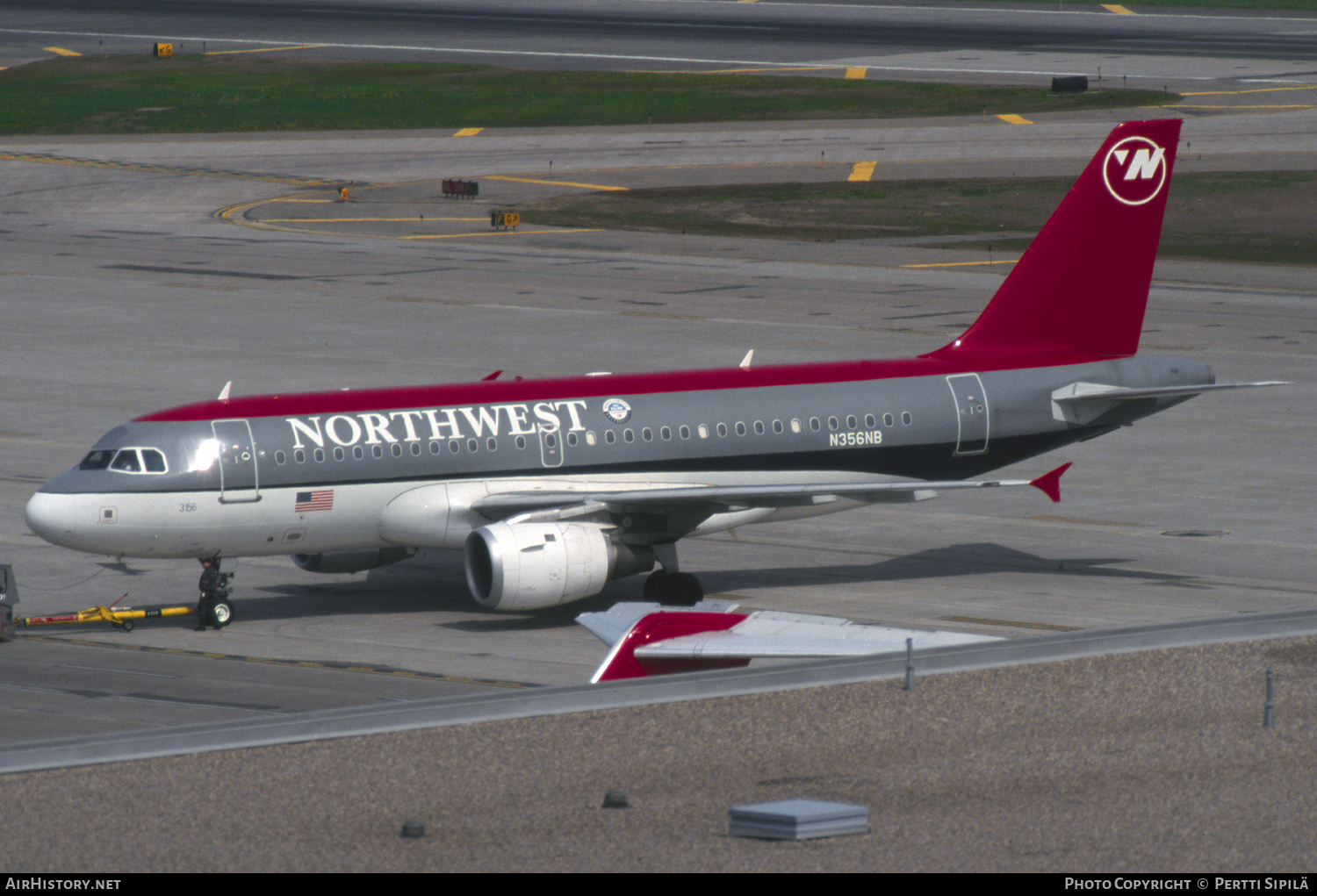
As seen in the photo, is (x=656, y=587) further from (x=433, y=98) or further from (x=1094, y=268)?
(x=433, y=98)

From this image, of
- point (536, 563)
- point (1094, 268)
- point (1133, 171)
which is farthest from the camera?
point (1133, 171)

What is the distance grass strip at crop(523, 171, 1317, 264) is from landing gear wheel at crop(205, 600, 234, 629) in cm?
5626

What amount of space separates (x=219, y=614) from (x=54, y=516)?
11.0ft

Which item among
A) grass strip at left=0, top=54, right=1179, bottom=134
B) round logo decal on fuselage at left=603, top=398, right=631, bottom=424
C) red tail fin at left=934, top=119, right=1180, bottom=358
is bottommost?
round logo decal on fuselage at left=603, top=398, right=631, bottom=424

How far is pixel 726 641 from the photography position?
28.4 m

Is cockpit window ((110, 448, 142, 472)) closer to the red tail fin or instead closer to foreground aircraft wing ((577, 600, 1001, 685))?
foreground aircraft wing ((577, 600, 1001, 685))

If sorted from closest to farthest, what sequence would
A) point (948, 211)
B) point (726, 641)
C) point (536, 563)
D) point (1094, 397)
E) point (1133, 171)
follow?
1. point (726, 641)
2. point (536, 563)
3. point (1094, 397)
4. point (1133, 171)
5. point (948, 211)

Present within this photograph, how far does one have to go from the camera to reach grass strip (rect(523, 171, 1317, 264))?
89625mm

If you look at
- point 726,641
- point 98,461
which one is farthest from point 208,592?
point 726,641

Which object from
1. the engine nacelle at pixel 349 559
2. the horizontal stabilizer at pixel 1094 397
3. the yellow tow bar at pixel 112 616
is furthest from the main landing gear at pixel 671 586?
the horizontal stabilizer at pixel 1094 397

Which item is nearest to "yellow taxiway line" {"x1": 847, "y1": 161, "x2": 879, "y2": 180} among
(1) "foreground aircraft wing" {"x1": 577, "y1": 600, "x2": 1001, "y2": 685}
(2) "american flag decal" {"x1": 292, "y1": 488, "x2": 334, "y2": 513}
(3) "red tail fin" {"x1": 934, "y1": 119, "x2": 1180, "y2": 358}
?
(3) "red tail fin" {"x1": 934, "y1": 119, "x2": 1180, "y2": 358}

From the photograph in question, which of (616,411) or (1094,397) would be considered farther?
(1094,397)

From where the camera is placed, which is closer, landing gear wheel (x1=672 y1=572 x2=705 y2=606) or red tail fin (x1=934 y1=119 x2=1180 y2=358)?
landing gear wheel (x1=672 y1=572 x2=705 y2=606)
